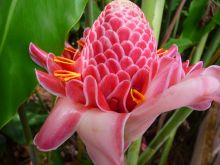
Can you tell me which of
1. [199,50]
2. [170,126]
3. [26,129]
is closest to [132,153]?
[170,126]

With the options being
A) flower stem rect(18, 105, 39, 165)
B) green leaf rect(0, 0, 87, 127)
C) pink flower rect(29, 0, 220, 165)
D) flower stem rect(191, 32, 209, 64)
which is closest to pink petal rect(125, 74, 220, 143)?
pink flower rect(29, 0, 220, 165)

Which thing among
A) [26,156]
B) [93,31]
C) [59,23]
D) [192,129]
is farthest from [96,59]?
[26,156]

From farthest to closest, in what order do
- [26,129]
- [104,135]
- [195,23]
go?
1. [195,23]
2. [26,129]
3. [104,135]

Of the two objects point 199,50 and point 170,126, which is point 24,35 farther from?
point 199,50

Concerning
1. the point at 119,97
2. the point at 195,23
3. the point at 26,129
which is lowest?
the point at 26,129

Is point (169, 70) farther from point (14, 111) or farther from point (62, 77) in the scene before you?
point (14, 111)

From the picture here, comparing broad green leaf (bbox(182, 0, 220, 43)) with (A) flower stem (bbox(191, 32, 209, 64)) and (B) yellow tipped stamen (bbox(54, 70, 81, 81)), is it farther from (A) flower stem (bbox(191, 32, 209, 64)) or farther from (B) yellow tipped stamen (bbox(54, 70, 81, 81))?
(B) yellow tipped stamen (bbox(54, 70, 81, 81))
